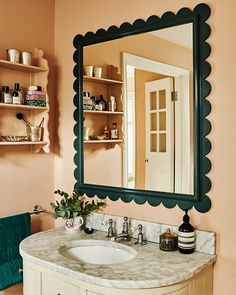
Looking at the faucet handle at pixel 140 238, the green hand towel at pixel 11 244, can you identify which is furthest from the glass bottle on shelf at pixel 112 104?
the green hand towel at pixel 11 244

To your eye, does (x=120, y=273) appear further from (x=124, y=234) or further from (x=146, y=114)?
(x=146, y=114)

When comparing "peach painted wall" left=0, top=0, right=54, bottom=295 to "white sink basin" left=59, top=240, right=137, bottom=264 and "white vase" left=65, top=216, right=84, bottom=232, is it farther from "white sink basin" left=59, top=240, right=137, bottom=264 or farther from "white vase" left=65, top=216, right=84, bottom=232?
"white sink basin" left=59, top=240, right=137, bottom=264

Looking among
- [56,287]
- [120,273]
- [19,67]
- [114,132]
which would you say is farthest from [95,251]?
[19,67]

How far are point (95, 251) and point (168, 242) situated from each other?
17.5 inches

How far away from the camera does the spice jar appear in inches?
69.9

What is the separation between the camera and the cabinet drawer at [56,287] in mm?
1569

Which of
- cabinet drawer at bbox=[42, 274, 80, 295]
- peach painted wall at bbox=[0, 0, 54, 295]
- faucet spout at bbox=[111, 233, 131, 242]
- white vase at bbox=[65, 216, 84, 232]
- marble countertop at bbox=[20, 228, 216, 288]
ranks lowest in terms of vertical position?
cabinet drawer at bbox=[42, 274, 80, 295]

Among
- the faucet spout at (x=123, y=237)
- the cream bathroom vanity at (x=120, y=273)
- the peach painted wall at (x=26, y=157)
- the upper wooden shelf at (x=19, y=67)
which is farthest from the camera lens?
the peach painted wall at (x=26, y=157)

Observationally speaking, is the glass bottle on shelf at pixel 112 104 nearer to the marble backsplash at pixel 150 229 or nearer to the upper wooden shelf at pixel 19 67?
the upper wooden shelf at pixel 19 67

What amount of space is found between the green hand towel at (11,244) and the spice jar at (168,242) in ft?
2.90

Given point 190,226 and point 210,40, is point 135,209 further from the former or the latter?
point 210,40

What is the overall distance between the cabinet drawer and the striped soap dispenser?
55 cm

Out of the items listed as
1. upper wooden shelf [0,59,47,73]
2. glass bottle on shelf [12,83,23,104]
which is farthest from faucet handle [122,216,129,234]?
upper wooden shelf [0,59,47,73]

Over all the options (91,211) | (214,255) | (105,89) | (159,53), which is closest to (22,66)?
(105,89)
